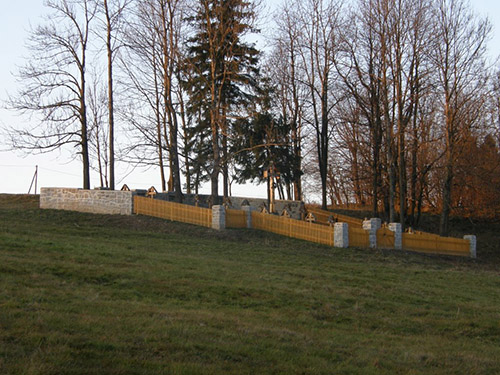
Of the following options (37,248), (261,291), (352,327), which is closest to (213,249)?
(37,248)

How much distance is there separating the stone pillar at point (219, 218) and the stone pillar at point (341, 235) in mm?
4966

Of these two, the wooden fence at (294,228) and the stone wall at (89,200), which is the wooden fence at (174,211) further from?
the wooden fence at (294,228)

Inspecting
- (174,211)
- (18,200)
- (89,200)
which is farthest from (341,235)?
(18,200)

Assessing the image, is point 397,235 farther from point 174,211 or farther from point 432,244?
point 174,211

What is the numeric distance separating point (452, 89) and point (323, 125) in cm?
849

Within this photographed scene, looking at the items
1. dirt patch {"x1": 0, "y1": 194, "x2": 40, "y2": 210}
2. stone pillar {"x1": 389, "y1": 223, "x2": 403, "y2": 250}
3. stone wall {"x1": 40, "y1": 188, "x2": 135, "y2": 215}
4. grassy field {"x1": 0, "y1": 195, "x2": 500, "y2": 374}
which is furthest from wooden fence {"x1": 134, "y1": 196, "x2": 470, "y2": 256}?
dirt patch {"x1": 0, "y1": 194, "x2": 40, "y2": 210}

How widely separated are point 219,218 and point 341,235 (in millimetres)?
5462

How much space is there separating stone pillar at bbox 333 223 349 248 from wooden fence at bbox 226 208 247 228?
4.49 m

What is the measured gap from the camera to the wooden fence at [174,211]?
26609 millimetres

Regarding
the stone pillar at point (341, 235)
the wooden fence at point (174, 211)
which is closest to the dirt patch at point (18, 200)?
the wooden fence at point (174, 211)

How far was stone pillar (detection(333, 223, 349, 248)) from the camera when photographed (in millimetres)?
24766

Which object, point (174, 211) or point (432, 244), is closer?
point (174, 211)

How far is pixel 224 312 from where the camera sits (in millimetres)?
9945

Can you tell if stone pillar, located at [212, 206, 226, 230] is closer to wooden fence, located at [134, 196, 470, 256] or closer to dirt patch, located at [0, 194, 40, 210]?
wooden fence, located at [134, 196, 470, 256]
